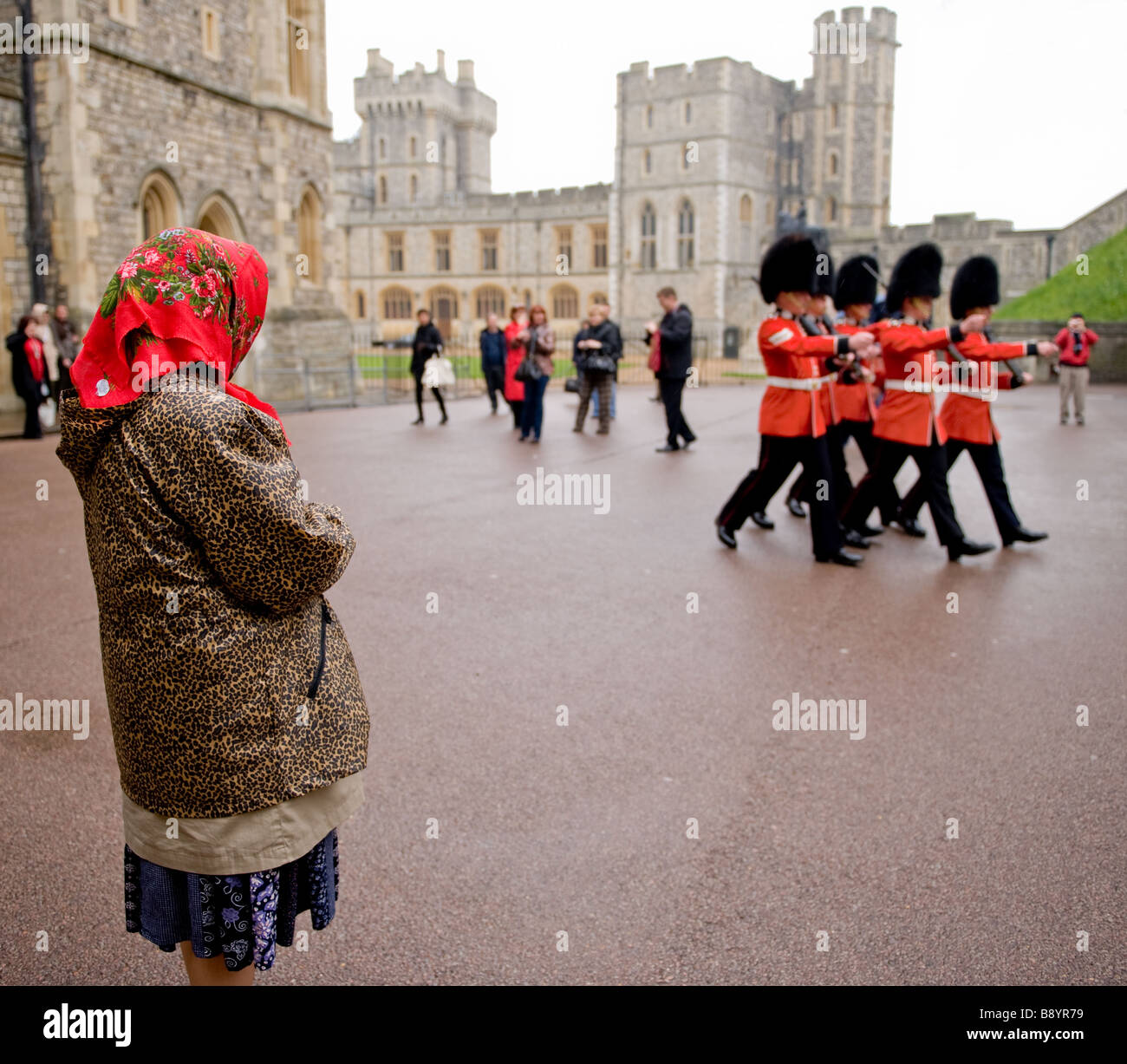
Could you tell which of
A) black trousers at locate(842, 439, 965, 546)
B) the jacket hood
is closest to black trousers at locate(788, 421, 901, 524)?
black trousers at locate(842, 439, 965, 546)

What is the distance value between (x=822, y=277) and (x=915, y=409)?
1562 millimetres

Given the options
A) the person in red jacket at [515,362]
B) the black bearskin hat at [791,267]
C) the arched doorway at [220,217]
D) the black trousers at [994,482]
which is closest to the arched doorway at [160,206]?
the arched doorway at [220,217]

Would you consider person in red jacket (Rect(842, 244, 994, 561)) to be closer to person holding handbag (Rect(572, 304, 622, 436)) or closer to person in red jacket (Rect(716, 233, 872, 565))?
person in red jacket (Rect(716, 233, 872, 565))

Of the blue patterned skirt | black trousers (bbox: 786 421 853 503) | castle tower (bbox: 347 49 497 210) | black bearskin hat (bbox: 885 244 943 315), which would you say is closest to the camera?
the blue patterned skirt

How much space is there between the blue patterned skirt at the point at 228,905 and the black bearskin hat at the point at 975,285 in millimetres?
7111

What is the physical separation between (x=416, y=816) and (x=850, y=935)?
1481 mm

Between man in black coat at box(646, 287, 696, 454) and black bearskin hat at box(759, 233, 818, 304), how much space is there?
4.93 metres

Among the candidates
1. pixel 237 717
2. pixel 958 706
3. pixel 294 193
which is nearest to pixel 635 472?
pixel 958 706

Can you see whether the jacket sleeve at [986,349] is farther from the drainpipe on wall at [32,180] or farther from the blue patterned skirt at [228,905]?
the drainpipe on wall at [32,180]

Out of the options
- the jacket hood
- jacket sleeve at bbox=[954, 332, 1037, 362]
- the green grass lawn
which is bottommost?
the jacket hood

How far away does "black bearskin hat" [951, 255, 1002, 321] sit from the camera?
8008 millimetres

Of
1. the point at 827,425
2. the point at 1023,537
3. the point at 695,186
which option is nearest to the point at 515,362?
the point at 827,425

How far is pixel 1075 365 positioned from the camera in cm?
1611

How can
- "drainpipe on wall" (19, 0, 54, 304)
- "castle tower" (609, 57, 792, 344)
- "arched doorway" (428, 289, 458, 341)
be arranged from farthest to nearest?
"arched doorway" (428, 289, 458, 341) < "castle tower" (609, 57, 792, 344) < "drainpipe on wall" (19, 0, 54, 304)
